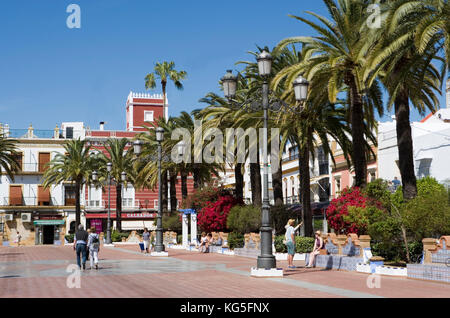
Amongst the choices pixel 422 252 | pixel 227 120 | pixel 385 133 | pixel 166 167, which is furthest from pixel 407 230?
pixel 166 167

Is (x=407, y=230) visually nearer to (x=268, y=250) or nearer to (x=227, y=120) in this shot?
(x=268, y=250)

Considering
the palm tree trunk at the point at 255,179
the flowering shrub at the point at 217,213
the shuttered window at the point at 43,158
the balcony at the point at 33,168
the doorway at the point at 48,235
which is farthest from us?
the shuttered window at the point at 43,158

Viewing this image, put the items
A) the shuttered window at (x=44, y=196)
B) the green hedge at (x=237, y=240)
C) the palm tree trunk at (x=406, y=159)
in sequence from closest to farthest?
the palm tree trunk at (x=406, y=159), the green hedge at (x=237, y=240), the shuttered window at (x=44, y=196)

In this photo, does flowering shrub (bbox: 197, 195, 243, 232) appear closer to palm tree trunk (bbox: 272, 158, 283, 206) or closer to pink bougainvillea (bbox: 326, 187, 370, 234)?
palm tree trunk (bbox: 272, 158, 283, 206)

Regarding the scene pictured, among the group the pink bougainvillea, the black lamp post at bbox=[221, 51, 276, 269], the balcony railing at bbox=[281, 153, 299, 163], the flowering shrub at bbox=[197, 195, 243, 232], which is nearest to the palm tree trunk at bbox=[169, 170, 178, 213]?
the flowering shrub at bbox=[197, 195, 243, 232]

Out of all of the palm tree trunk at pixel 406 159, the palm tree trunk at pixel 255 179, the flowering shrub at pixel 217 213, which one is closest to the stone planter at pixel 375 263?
the palm tree trunk at pixel 406 159

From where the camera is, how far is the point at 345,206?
778 inches

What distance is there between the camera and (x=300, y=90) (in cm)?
1650

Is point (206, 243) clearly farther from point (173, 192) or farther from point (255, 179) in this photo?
point (173, 192)

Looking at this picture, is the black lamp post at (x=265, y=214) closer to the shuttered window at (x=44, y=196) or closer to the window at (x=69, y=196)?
the window at (x=69, y=196)

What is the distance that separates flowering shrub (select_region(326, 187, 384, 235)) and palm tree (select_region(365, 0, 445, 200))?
1360 mm

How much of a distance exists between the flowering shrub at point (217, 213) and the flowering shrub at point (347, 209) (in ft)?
47.4

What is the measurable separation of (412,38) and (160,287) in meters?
10.6

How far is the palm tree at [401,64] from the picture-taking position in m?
17.5
